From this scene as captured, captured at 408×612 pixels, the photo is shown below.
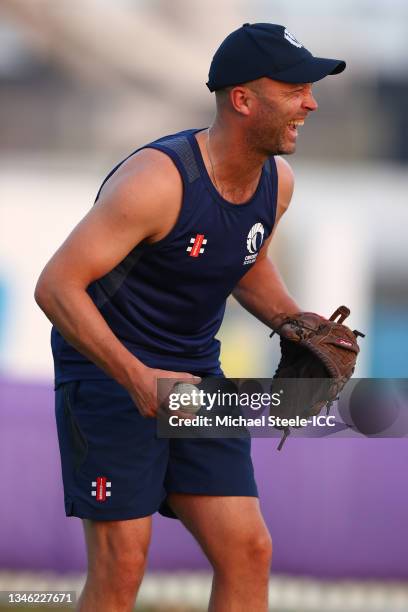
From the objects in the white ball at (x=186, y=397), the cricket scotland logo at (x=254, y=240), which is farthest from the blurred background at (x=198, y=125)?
the white ball at (x=186, y=397)

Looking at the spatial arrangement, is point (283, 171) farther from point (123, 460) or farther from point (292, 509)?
point (292, 509)

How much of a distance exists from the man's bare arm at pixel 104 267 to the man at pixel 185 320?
0.02 meters

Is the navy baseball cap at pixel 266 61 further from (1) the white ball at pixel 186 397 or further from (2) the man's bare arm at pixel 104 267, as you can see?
(1) the white ball at pixel 186 397

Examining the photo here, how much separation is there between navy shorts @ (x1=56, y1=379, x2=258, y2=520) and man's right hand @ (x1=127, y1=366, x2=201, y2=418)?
36 cm

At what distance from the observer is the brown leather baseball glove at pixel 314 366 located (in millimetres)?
4008

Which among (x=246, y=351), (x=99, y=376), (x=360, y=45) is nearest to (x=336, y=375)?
(x=99, y=376)

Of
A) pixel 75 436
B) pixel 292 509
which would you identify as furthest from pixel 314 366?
pixel 292 509

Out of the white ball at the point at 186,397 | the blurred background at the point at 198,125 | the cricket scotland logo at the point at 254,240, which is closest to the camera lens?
the white ball at the point at 186,397

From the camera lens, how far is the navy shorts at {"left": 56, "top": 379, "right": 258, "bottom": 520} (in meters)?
3.86

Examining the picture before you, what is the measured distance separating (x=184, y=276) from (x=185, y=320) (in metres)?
0.19

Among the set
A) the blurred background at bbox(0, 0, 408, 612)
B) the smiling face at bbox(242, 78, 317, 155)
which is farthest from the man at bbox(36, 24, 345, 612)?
the blurred background at bbox(0, 0, 408, 612)

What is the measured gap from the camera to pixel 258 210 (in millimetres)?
3990

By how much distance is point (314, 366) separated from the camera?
13.4 ft

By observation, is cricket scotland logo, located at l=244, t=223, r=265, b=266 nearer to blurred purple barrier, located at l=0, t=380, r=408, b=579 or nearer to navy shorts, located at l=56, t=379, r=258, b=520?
navy shorts, located at l=56, t=379, r=258, b=520
